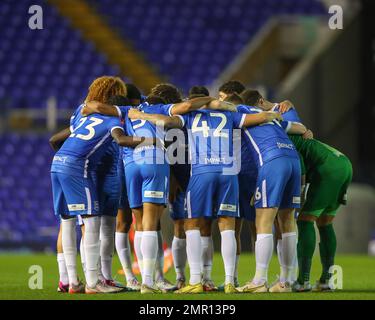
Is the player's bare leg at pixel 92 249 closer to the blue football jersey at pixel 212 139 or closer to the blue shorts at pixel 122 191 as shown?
the blue shorts at pixel 122 191

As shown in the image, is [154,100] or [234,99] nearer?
[154,100]

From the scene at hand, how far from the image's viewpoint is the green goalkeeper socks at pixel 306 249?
9859 millimetres

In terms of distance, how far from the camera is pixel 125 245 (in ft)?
33.2

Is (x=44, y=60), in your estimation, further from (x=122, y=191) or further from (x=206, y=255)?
(x=206, y=255)

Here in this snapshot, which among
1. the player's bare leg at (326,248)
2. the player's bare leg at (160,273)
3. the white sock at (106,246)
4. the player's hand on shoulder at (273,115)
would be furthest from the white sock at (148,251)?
the player's bare leg at (326,248)

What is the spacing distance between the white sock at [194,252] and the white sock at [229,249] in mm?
212

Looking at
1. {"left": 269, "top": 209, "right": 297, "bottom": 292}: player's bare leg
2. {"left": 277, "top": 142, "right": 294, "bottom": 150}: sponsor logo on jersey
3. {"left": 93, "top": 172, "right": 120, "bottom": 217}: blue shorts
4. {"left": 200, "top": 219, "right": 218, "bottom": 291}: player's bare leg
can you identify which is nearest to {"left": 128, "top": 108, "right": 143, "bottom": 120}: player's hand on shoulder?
{"left": 93, "top": 172, "right": 120, "bottom": 217}: blue shorts

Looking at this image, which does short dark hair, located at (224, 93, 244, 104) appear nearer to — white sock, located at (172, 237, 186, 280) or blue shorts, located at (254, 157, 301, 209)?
blue shorts, located at (254, 157, 301, 209)

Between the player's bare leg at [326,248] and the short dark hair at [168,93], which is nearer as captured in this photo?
the short dark hair at [168,93]

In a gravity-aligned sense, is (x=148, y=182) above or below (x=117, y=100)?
below

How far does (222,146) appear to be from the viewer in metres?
9.42

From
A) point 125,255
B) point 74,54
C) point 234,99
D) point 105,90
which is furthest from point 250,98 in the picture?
point 74,54

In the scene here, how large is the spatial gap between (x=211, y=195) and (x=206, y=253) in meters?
0.84
